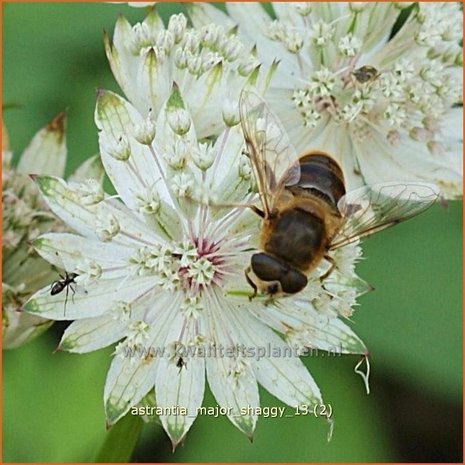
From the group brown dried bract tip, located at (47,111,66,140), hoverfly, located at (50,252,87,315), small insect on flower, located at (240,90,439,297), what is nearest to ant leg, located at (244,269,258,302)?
small insect on flower, located at (240,90,439,297)

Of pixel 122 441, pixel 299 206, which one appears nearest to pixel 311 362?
pixel 122 441

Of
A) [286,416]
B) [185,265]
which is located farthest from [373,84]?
[286,416]

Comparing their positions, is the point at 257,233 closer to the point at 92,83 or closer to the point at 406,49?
the point at 406,49

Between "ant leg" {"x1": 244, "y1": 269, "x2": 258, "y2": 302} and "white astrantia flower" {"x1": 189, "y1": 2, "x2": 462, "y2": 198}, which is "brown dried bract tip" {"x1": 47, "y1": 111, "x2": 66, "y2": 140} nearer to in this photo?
"white astrantia flower" {"x1": 189, "y1": 2, "x2": 462, "y2": 198}

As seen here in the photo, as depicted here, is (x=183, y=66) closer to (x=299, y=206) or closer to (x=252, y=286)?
(x=299, y=206)

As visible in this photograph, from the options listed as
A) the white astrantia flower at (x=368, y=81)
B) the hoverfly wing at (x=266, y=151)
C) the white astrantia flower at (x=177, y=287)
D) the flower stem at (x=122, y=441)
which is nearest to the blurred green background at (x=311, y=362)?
the flower stem at (x=122, y=441)

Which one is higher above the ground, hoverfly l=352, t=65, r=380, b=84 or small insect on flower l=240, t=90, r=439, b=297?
hoverfly l=352, t=65, r=380, b=84

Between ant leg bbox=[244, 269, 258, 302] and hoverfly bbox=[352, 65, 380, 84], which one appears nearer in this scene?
ant leg bbox=[244, 269, 258, 302]
